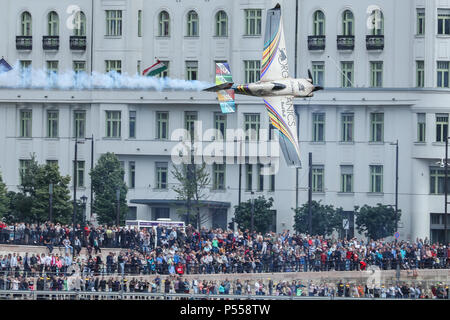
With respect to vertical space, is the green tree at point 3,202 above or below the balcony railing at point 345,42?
below

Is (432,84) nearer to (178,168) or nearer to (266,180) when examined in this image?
(266,180)

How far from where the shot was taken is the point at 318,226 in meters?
93.5

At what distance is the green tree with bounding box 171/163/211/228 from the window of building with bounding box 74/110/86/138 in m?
10.8

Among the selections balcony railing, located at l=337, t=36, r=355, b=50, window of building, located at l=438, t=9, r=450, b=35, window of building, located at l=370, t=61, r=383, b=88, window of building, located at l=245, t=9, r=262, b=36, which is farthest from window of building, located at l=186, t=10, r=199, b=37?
window of building, located at l=438, t=9, r=450, b=35

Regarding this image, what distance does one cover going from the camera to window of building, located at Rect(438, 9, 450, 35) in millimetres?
98125

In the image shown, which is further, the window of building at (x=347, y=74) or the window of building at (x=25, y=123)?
the window of building at (x=25, y=123)

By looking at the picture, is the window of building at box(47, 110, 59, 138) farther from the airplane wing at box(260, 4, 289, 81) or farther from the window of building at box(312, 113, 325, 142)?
the airplane wing at box(260, 4, 289, 81)

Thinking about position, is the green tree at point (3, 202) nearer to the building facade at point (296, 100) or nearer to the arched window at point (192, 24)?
the building facade at point (296, 100)

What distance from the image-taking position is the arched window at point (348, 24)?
10000cm

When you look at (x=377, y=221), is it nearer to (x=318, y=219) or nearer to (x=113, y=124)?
(x=318, y=219)

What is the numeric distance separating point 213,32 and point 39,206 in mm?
21636

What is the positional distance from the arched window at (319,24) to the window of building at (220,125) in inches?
408

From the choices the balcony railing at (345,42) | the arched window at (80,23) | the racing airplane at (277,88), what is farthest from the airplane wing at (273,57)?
the arched window at (80,23)
